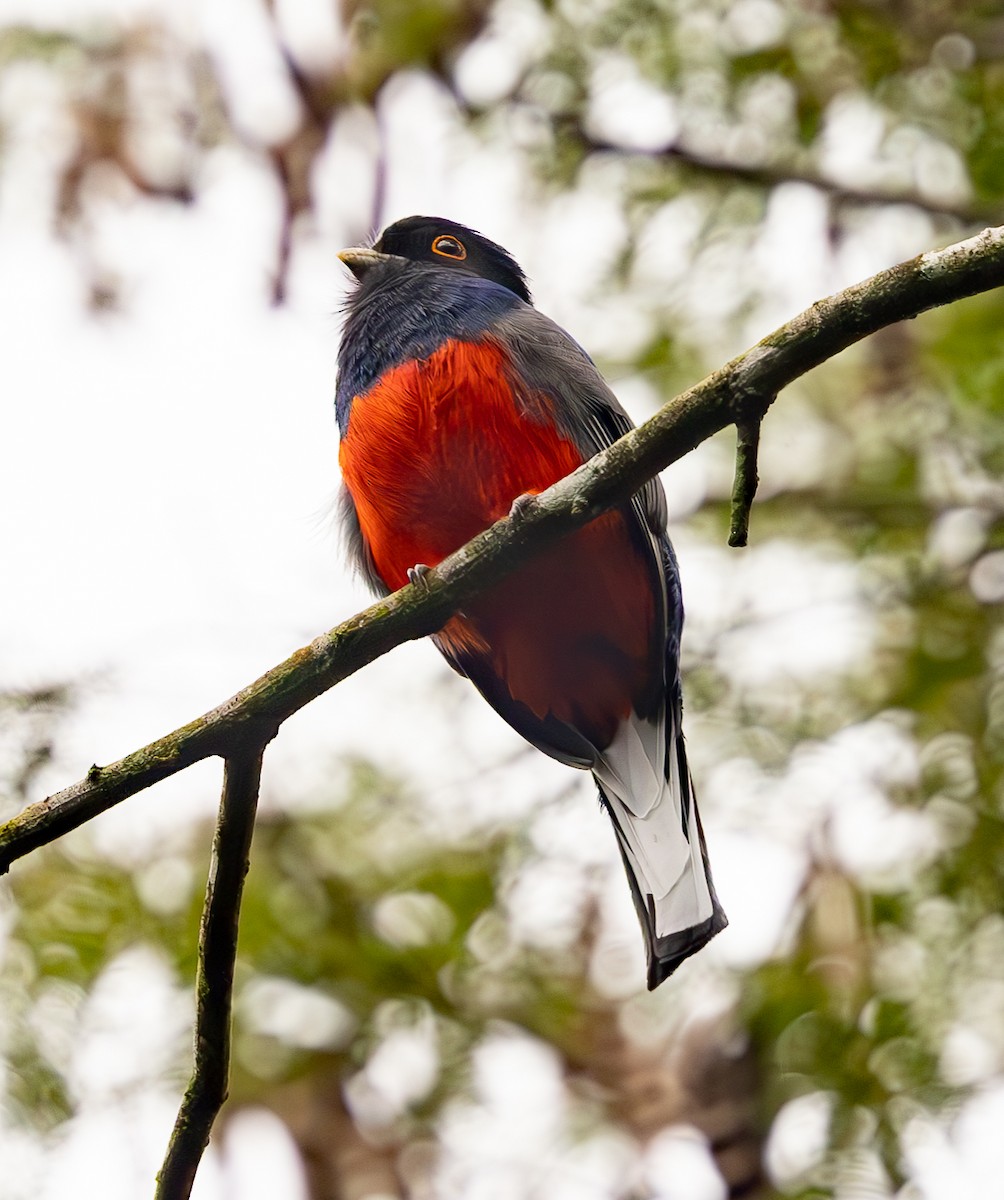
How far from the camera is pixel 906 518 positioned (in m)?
5.51

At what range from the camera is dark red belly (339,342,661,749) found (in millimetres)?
3701

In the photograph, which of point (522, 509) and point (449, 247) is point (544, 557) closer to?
point (522, 509)

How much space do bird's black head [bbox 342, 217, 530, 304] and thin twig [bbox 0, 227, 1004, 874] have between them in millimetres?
2005

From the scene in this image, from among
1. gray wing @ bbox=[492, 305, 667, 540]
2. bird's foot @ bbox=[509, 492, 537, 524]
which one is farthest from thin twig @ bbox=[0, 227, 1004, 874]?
gray wing @ bbox=[492, 305, 667, 540]

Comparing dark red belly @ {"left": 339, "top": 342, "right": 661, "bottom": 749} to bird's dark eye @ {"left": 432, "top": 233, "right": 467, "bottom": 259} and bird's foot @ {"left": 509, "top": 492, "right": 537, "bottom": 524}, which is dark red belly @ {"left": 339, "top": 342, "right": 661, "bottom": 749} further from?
bird's dark eye @ {"left": 432, "top": 233, "right": 467, "bottom": 259}

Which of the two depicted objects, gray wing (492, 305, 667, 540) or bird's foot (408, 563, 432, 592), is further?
gray wing (492, 305, 667, 540)

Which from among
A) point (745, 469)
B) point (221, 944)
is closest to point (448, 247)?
point (745, 469)

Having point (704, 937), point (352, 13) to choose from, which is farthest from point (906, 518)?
point (352, 13)

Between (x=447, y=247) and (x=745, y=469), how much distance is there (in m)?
2.41

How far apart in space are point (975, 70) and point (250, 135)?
3.04 m

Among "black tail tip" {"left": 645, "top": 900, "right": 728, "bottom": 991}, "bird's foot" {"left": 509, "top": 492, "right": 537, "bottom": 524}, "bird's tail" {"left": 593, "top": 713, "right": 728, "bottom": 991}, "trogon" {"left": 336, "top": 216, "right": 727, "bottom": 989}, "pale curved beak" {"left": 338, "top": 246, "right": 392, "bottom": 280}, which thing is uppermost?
"pale curved beak" {"left": 338, "top": 246, "right": 392, "bottom": 280}

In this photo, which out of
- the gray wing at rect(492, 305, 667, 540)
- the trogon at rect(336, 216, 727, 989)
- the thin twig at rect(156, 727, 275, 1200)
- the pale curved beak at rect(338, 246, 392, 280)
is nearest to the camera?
the thin twig at rect(156, 727, 275, 1200)

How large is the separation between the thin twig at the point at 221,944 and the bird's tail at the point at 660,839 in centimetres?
99

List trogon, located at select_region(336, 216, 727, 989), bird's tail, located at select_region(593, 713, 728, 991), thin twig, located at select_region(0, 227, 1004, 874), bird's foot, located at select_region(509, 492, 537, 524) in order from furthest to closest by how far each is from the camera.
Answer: trogon, located at select_region(336, 216, 727, 989), bird's tail, located at select_region(593, 713, 728, 991), bird's foot, located at select_region(509, 492, 537, 524), thin twig, located at select_region(0, 227, 1004, 874)
